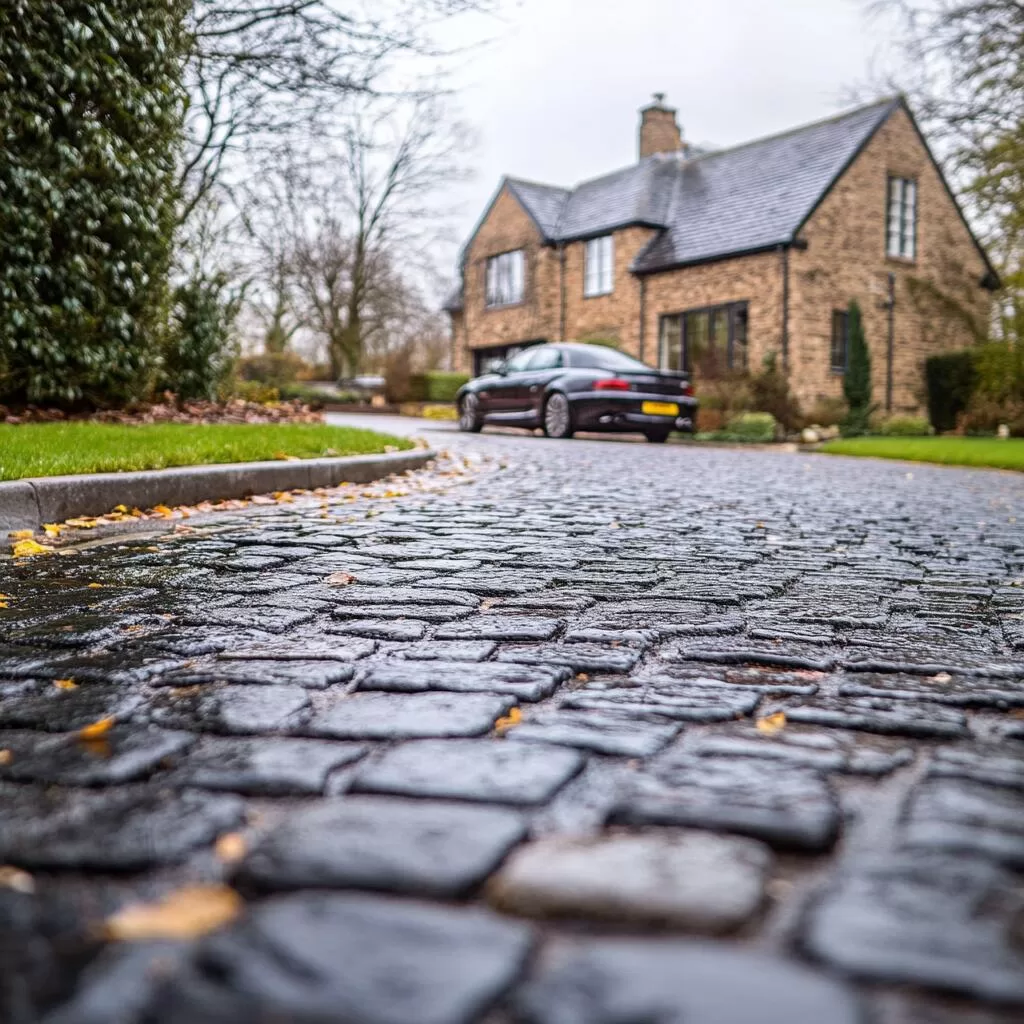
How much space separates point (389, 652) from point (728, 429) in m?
17.1

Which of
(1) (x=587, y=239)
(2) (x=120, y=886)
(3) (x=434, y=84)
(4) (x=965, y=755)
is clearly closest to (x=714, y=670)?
(4) (x=965, y=755)

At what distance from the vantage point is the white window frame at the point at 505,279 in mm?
30078

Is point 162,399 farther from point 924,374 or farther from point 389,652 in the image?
point 924,374

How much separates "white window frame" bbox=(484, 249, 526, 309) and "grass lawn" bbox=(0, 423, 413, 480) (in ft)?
67.1

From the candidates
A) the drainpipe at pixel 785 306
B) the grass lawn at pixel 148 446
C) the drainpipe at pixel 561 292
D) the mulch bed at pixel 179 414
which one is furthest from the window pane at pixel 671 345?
the grass lawn at pixel 148 446

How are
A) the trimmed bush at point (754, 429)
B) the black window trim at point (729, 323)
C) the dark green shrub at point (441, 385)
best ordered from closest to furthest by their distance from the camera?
1. the trimmed bush at point (754, 429)
2. the black window trim at point (729, 323)
3. the dark green shrub at point (441, 385)

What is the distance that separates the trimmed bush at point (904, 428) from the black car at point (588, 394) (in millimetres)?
6885

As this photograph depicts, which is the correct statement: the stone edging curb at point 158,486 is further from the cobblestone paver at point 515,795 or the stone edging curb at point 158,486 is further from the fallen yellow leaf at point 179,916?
the fallen yellow leaf at point 179,916

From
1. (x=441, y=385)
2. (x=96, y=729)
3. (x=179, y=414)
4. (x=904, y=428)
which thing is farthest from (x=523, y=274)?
(x=96, y=729)

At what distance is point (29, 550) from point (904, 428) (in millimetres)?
19976

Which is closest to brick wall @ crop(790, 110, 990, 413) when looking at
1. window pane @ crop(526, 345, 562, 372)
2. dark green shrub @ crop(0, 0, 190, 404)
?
window pane @ crop(526, 345, 562, 372)

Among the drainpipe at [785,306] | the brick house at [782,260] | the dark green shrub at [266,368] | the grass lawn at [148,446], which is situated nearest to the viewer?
the grass lawn at [148,446]

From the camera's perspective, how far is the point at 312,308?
4294cm

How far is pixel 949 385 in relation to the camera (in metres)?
23.0
